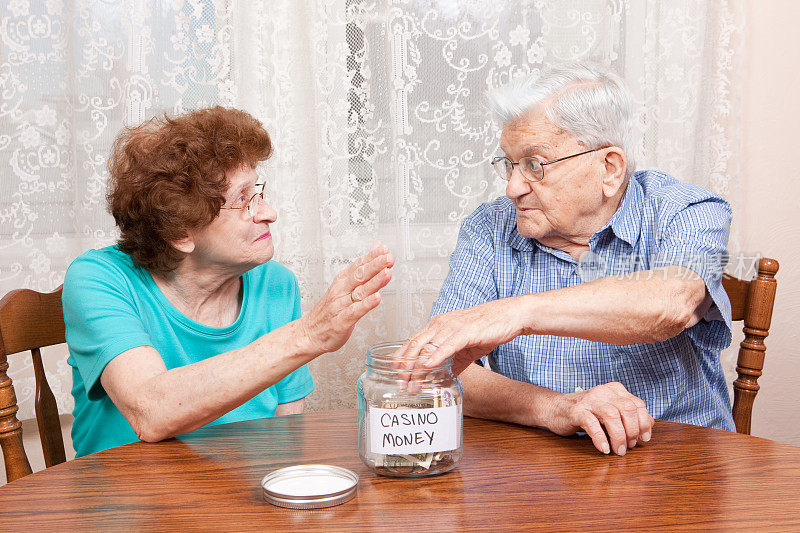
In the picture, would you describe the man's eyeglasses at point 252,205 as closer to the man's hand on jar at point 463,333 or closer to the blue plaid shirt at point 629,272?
the blue plaid shirt at point 629,272

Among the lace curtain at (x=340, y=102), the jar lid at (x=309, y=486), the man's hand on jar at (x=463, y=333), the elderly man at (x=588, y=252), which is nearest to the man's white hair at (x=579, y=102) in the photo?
the elderly man at (x=588, y=252)

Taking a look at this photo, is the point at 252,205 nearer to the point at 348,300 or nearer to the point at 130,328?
the point at 130,328

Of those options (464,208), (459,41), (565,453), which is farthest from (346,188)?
(565,453)

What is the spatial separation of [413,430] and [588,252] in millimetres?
713

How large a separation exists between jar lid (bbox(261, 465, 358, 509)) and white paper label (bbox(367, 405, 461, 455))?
0.06 m

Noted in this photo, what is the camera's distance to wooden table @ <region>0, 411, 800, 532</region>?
88 centimetres

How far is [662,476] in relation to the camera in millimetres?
1022

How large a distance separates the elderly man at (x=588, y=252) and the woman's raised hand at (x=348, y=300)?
22cm

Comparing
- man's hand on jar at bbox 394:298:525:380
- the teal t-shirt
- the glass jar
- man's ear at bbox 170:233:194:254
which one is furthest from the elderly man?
man's ear at bbox 170:233:194:254

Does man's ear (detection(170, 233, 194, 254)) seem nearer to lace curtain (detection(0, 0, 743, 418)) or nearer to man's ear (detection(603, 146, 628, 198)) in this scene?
lace curtain (detection(0, 0, 743, 418))

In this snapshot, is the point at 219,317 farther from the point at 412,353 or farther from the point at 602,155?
the point at 602,155

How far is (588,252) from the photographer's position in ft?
5.07

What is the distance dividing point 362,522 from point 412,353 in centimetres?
24

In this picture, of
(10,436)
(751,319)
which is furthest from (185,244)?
(751,319)
